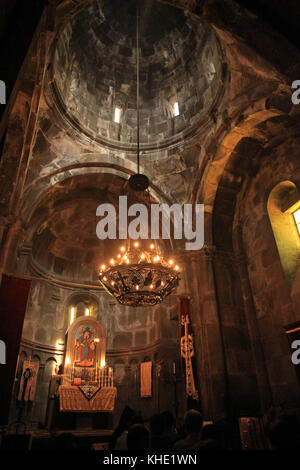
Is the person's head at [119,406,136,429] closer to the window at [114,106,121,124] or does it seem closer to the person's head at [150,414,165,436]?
the person's head at [150,414,165,436]

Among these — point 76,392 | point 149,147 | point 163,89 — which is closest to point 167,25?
point 163,89

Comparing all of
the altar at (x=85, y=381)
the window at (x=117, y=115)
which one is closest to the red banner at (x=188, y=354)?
the altar at (x=85, y=381)

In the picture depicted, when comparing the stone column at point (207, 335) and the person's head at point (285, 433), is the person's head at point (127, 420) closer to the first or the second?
the person's head at point (285, 433)

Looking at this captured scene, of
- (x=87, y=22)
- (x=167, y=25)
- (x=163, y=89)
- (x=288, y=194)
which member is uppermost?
(x=167, y=25)

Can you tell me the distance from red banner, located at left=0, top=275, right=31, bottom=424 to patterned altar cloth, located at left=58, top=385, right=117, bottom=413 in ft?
11.7

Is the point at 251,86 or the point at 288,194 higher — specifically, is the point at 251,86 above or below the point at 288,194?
above

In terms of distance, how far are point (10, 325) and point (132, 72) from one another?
11.8 m

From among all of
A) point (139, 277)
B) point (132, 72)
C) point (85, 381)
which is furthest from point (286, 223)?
point (132, 72)

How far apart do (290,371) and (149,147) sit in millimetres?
8983

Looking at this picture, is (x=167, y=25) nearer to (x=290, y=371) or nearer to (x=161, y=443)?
(x=290, y=371)

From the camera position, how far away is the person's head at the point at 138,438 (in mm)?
2713

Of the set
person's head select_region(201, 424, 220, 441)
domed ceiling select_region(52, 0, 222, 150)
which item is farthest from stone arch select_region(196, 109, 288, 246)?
person's head select_region(201, 424, 220, 441)

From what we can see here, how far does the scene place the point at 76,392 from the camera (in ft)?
34.4

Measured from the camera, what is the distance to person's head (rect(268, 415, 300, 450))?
2.20 meters
